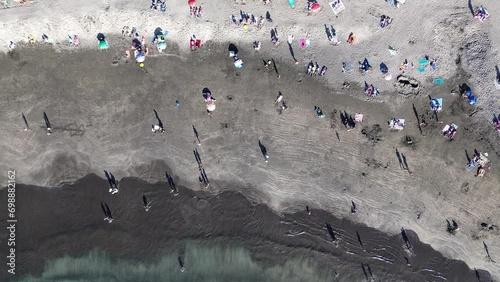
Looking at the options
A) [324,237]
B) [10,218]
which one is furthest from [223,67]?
[10,218]

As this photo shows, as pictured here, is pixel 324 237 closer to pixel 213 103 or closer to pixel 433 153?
pixel 433 153

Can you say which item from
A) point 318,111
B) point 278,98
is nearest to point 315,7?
point 278,98

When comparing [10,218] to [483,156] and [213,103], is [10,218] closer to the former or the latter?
[213,103]

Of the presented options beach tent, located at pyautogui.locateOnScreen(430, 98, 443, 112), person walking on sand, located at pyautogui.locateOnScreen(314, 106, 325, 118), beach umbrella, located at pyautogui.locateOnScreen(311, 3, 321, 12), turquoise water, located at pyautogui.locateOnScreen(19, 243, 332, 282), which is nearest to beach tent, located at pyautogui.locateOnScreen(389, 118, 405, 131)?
beach tent, located at pyautogui.locateOnScreen(430, 98, 443, 112)

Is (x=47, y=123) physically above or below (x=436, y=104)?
below

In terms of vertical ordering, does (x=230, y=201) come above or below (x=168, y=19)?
below

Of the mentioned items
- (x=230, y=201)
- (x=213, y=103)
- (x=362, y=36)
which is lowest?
(x=230, y=201)

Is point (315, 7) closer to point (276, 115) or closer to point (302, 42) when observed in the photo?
point (302, 42)
